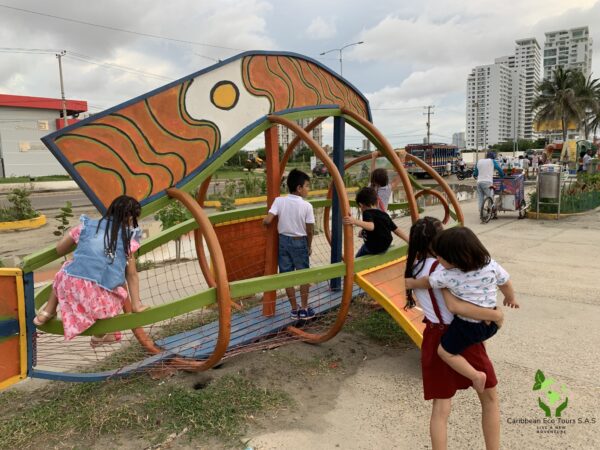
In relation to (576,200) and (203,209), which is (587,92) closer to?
(576,200)

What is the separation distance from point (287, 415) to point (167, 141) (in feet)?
6.07

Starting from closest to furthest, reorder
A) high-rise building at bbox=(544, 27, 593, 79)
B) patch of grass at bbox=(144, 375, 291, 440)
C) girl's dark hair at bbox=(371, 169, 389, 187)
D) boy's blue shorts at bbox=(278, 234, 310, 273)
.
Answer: patch of grass at bbox=(144, 375, 291, 440) → boy's blue shorts at bbox=(278, 234, 310, 273) → girl's dark hair at bbox=(371, 169, 389, 187) → high-rise building at bbox=(544, 27, 593, 79)

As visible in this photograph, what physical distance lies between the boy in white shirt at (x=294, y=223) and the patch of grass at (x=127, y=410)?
1020mm

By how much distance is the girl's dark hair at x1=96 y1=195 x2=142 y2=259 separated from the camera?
248 cm

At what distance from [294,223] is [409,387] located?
4.71ft

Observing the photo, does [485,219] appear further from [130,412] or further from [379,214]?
[130,412]

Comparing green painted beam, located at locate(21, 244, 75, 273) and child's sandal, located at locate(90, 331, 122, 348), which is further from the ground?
green painted beam, located at locate(21, 244, 75, 273)

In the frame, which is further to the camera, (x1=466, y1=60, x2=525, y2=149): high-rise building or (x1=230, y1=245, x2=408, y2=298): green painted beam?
(x1=466, y1=60, x2=525, y2=149): high-rise building

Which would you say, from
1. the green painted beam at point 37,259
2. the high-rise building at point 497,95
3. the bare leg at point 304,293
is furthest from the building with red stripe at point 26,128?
the high-rise building at point 497,95

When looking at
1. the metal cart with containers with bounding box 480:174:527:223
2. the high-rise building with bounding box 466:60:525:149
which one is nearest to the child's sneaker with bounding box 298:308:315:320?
the metal cart with containers with bounding box 480:174:527:223

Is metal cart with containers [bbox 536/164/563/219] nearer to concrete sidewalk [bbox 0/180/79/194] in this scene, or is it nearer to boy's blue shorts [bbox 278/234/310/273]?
boy's blue shorts [bbox 278/234/310/273]

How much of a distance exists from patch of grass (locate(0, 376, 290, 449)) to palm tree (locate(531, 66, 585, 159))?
1896 inches

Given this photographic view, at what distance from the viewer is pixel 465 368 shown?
6.63 feet

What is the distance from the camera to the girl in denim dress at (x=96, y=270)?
2475 millimetres
